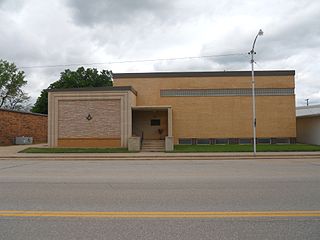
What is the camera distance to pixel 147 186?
927cm

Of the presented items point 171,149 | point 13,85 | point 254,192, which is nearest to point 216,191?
point 254,192

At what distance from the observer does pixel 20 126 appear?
117ft

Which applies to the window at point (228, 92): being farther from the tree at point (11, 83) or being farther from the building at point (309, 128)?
the tree at point (11, 83)

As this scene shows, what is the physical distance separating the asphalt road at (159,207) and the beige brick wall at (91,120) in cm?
1704

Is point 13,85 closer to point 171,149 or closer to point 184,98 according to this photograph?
point 184,98

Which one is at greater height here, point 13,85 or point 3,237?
point 13,85

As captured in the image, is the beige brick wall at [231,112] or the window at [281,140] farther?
the window at [281,140]

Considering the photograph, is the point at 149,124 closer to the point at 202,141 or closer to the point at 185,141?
the point at 185,141

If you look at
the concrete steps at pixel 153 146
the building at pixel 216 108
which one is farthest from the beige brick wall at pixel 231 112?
the concrete steps at pixel 153 146

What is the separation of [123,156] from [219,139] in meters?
12.8

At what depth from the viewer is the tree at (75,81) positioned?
66.4m

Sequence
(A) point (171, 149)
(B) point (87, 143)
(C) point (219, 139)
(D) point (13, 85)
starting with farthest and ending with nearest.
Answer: (D) point (13, 85), (C) point (219, 139), (B) point (87, 143), (A) point (171, 149)

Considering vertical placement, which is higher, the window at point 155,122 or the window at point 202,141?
the window at point 155,122

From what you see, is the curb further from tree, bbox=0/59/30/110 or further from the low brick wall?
tree, bbox=0/59/30/110
